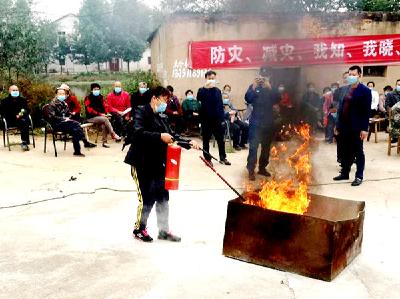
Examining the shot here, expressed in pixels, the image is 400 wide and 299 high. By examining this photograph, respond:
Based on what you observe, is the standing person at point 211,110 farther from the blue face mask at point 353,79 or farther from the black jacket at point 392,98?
the black jacket at point 392,98

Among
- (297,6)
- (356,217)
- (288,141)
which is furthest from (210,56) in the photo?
(356,217)

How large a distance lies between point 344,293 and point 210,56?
9237 millimetres

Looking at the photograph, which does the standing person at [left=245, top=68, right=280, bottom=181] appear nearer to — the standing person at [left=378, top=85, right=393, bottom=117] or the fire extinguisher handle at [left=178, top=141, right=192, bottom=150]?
the fire extinguisher handle at [left=178, top=141, right=192, bottom=150]

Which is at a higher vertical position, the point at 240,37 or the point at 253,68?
the point at 240,37

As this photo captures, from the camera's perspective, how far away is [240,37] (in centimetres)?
1197

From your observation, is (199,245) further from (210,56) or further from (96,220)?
(210,56)

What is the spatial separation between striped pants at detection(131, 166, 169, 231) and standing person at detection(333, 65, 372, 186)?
3557 mm

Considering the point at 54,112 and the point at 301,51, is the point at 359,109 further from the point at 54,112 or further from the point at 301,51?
the point at 54,112

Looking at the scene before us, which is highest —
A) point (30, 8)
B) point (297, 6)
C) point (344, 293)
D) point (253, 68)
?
point (30, 8)

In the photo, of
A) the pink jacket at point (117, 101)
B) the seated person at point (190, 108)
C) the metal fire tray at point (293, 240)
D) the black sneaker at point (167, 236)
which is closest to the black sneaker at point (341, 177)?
the metal fire tray at point (293, 240)

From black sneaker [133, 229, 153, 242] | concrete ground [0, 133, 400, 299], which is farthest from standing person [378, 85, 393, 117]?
black sneaker [133, 229, 153, 242]

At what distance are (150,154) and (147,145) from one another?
0.10 metres

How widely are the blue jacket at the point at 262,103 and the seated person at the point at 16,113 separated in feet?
18.2

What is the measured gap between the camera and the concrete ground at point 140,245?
11.9 ft
